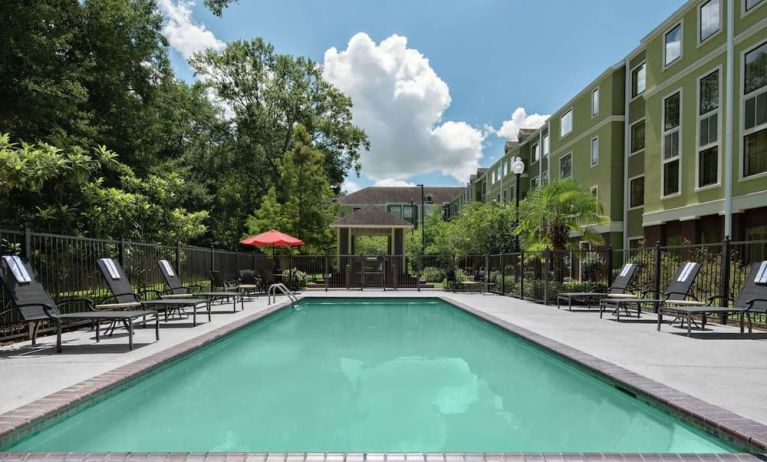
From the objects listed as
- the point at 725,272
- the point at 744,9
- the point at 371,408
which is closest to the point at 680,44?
the point at 744,9

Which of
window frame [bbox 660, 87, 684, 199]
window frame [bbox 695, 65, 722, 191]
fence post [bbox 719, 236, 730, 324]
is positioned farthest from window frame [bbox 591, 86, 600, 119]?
fence post [bbox 719, 236, 730, 324]

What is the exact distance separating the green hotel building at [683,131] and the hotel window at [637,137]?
46mm

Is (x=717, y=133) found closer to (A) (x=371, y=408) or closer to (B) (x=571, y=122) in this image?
(B) (x=571, y=122)

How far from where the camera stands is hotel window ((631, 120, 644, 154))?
2044 cm

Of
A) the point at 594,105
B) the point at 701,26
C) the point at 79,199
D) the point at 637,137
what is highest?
the point at 701,26

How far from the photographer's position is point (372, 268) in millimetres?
23734

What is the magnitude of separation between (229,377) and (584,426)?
4.04 metres

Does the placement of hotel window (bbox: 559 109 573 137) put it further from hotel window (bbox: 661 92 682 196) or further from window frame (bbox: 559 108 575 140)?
hotel window (bbox: 661 92 682 196)

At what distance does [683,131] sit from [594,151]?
666 centimetres

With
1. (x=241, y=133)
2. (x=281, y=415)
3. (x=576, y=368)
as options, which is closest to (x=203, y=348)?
(x=281, y=415)

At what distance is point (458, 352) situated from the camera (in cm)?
765

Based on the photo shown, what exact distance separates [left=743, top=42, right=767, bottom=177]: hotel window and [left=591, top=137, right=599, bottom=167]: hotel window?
29.1ft

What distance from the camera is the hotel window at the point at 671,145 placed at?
56.6ft

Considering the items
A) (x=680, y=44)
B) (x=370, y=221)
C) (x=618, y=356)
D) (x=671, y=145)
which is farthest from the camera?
(x=370, y=221)
